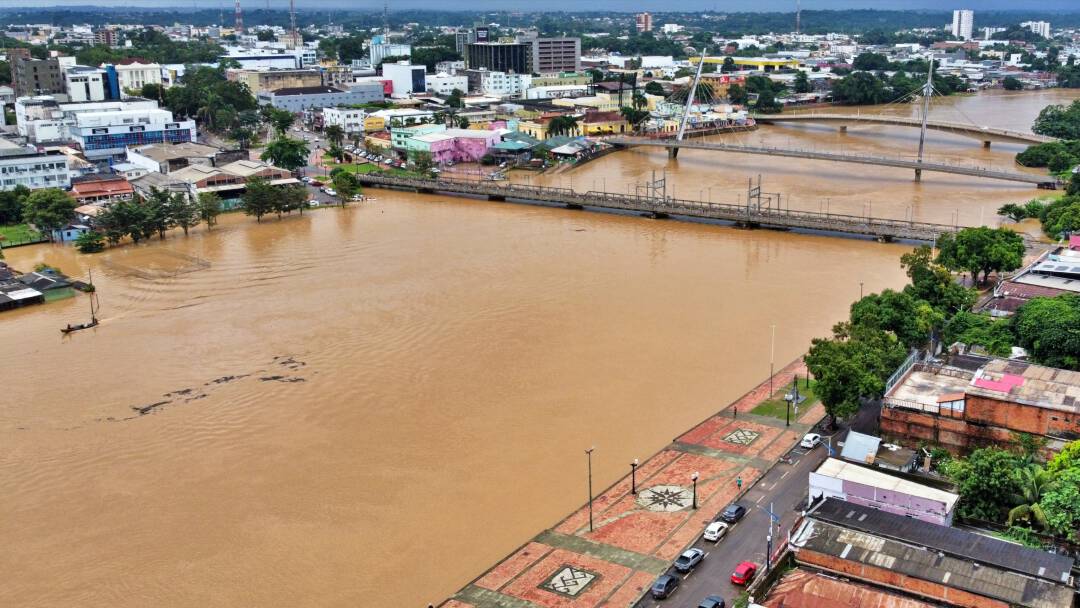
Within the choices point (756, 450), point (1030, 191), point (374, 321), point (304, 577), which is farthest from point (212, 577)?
point (1030, 191)

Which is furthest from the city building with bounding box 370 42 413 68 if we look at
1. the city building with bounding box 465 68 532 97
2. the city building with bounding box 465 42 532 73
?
the city building with bounding box 465 68 532 97

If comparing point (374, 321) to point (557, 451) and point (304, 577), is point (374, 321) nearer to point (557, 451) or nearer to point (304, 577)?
point (557, 451)

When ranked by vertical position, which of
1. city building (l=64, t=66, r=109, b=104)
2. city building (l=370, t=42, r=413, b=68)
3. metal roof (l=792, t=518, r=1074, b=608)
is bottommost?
metal roof (l=792, t=518, r=1074, b=608)

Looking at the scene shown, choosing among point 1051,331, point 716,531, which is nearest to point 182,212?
point 716,531

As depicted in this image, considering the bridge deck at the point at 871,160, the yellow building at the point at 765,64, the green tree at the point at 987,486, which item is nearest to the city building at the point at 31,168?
the bridge deck at the point at 871,160

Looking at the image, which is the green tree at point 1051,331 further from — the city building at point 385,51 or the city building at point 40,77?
the city building at point 385,51

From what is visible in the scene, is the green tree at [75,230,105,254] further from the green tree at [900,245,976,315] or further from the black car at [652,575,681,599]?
the black car at [652,575,681,599]
